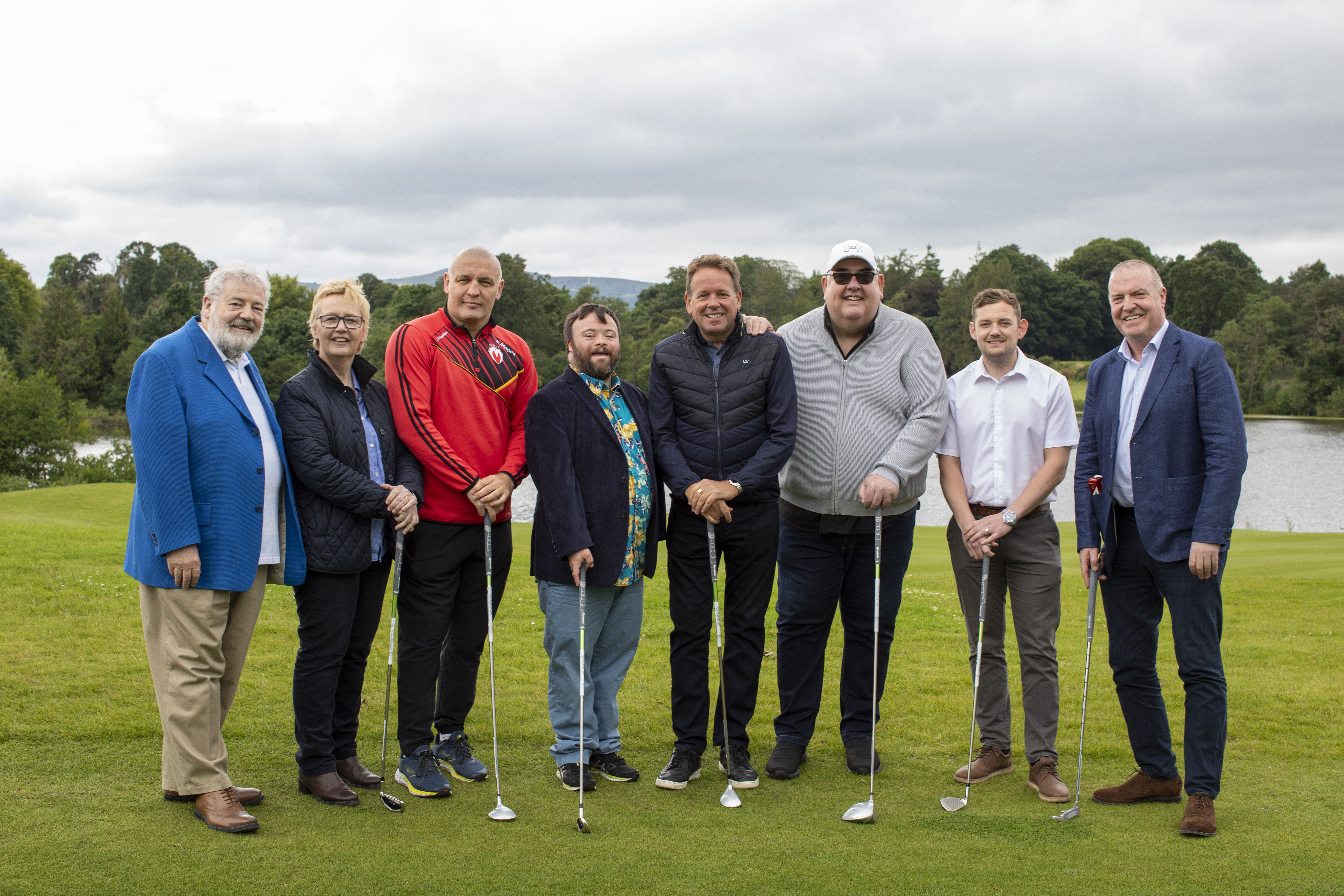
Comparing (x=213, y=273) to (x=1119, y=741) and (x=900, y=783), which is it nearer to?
(x=900, y=783)

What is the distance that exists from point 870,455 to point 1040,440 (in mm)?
868

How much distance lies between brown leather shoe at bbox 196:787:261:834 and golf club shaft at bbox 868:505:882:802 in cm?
269

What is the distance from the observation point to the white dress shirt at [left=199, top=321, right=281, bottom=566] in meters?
4.13

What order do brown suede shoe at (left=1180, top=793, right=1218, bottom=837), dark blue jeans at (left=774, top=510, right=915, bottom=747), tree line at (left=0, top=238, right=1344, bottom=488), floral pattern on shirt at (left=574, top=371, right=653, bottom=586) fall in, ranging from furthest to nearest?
tree line at (left=0, top=238, right=1344, bottom=488), dark blue jeans at (left=774, top=510, right=915, bottom=747), floral pattern on shirt at (left=574, top=371, right=653, bottom=586), brown suede shoe at (left=1180, top=793, right=1218, bottom=837)

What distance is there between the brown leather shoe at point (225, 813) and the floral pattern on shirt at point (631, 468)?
183 centimetres

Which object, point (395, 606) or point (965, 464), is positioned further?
point (965, 464)

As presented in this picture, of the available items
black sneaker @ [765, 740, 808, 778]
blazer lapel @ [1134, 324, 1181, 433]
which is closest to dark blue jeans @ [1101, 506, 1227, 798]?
blazer lapel @ [1134, 324, 1181, 433]

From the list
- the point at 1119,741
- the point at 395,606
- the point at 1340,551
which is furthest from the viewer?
the point at 1340,551

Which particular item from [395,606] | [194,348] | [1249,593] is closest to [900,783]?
[395,606]

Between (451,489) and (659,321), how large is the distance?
72.3 meters

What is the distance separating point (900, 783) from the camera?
4617mm

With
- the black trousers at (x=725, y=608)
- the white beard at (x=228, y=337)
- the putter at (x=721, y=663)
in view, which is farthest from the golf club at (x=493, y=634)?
the white beard at (x=228, y=337)

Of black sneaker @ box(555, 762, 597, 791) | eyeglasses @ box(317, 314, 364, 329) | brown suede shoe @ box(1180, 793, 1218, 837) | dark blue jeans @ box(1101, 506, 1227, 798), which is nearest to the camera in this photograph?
brown suede shoe @ box(1180, 793, 1218, 837)

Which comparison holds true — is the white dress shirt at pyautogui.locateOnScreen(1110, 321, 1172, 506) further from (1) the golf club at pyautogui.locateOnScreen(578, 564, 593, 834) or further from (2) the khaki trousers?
(2) the khaki trousers
